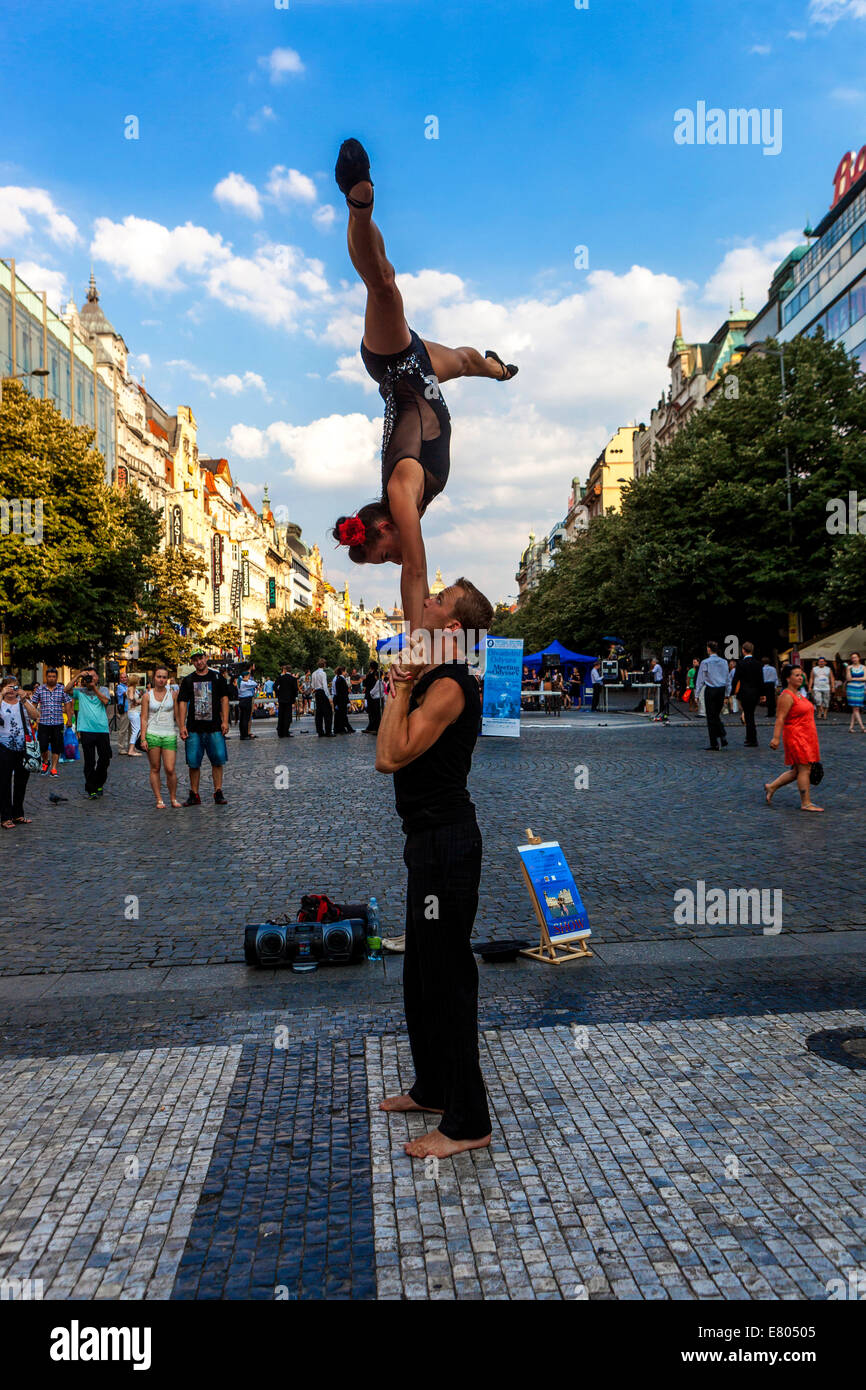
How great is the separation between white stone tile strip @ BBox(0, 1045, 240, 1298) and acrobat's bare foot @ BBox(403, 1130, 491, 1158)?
722mm

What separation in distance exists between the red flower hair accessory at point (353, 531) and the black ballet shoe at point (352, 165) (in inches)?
34.8

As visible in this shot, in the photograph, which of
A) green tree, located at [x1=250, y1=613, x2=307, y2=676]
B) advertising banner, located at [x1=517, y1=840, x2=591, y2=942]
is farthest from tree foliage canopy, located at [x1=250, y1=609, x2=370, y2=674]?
advertising banner, located at [x1=517, y1=840, x2=591, y2=942]

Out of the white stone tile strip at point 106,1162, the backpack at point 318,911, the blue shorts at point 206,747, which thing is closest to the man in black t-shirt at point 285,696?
the blue shorts at point 206,747

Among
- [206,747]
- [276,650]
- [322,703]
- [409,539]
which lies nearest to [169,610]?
[322,703]

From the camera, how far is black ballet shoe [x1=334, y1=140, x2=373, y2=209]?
2688 mm

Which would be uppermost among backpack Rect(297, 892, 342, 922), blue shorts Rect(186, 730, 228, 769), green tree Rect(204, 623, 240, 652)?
green tree Rect(204, 623, 240, 652)

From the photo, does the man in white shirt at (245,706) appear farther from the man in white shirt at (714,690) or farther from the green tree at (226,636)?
the green tree at (226,636)

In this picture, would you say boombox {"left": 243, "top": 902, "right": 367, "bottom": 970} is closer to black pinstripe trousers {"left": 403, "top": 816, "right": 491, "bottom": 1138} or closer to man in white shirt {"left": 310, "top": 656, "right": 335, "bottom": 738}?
black pinstripe trousers {"left": 403, "top": 816, "right": 491, "bottom": 1138}

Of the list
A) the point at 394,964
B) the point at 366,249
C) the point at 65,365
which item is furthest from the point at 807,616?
the point at 366,249

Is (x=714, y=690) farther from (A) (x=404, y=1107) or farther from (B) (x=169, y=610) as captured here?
(B) (x=169, y=610)

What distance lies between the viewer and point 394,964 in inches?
253

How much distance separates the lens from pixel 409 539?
308 cm

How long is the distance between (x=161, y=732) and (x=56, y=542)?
2431 centimetres

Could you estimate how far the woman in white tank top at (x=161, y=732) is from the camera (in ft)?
46.8
